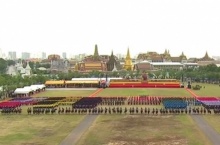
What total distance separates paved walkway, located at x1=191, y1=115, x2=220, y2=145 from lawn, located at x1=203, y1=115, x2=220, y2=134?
41cm

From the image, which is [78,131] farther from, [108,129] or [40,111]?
[40,111]

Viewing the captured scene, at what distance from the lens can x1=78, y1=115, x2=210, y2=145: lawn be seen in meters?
30.0

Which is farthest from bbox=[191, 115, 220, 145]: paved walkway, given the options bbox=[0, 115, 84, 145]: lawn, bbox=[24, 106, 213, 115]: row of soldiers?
bbox=[0, 115, 84, 145]: lawn

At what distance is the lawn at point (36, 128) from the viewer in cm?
3063

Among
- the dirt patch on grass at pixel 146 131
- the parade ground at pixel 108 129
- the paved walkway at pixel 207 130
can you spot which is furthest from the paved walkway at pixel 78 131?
the paved walkway at pixel 207 130

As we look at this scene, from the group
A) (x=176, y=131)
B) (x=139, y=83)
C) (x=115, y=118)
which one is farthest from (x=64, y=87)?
(x=176, y=131)

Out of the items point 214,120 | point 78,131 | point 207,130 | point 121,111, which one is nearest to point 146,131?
point 207,130

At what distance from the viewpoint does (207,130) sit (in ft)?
112

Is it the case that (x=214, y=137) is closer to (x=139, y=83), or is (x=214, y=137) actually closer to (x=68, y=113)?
(x=68, y=113)

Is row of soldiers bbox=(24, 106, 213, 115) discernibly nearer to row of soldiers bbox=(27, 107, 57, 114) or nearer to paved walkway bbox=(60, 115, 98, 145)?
row of soldiers bbox=(27, 107, 57, 114)

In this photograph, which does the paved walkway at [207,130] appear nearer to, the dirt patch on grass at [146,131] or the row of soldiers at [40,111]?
the dirt patch on grass at [146,131]

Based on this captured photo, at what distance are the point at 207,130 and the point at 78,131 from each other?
12.0 m

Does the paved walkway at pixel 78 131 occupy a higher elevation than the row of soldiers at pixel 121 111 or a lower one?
lower

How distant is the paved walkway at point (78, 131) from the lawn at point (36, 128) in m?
0.46
